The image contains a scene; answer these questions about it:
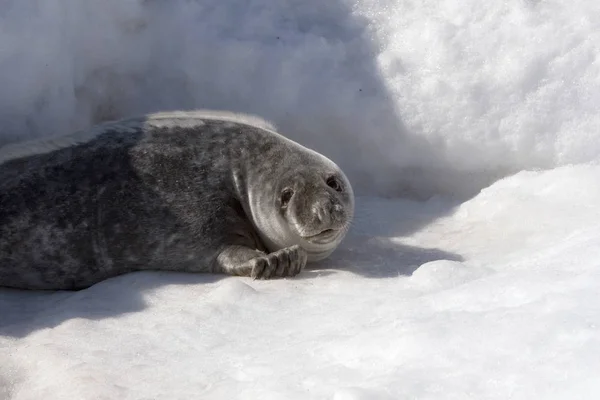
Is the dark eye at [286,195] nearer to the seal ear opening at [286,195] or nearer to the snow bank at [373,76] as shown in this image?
the seal ear opening at [286,195]

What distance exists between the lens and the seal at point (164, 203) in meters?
3.72

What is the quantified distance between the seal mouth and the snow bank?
860 mm

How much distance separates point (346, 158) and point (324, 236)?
35.8 inches

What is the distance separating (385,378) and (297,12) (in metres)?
3.04

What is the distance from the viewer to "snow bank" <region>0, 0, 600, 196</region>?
4.34m

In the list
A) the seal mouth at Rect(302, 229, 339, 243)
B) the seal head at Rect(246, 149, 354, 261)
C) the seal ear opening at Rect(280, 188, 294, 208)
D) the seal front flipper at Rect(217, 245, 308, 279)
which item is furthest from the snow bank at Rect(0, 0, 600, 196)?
the seal front flipper at Rect(217, 245, 308, 279)

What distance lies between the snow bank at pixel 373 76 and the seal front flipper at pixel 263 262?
3.42 ft

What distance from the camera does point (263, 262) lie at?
359 centimetres

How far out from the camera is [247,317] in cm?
302

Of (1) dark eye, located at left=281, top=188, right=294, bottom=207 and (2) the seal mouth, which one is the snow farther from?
(1) dark eye, located at left=281, top=188, right=294, bottom=207

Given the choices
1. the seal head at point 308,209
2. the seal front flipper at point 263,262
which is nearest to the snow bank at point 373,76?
the seal head at point 308,209

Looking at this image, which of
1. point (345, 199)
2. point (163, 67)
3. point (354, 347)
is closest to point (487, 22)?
point (345, 199)

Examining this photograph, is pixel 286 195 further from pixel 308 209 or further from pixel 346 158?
pixel 346 158

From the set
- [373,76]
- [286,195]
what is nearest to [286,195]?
[286,195]
